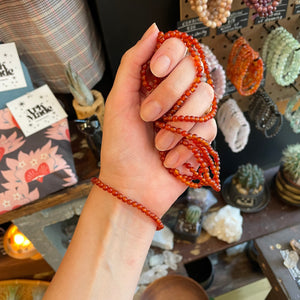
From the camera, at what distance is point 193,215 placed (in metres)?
1.41

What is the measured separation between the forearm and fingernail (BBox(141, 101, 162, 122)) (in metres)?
0.31

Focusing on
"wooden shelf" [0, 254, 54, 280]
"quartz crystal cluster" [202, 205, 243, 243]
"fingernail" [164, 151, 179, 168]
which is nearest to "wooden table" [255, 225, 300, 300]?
"quartz crystal cluster" [202, 205, 243, 243]

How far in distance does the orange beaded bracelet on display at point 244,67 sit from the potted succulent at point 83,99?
20.6 inches

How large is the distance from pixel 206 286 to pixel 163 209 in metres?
0.87

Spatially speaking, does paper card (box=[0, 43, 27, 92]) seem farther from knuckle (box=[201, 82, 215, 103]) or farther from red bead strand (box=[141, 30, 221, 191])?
knuckle (box=[201, 82, 215, 103])

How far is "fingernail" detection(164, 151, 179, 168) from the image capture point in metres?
0.68

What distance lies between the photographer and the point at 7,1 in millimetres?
749

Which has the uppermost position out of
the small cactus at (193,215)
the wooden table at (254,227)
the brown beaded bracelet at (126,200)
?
the brown beaded bracelet at (126,200)

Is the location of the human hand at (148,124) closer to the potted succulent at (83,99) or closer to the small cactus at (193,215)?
the potted succulent at (83,99)

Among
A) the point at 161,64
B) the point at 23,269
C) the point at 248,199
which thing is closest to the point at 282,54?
the point at 161,64

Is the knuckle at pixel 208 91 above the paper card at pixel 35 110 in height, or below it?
above

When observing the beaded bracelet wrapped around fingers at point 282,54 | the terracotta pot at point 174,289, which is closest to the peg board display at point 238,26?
the beaded bracelet wrapped around fingers at point 282,54

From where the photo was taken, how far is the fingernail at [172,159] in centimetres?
68

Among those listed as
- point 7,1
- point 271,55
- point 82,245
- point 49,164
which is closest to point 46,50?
point 7,1
